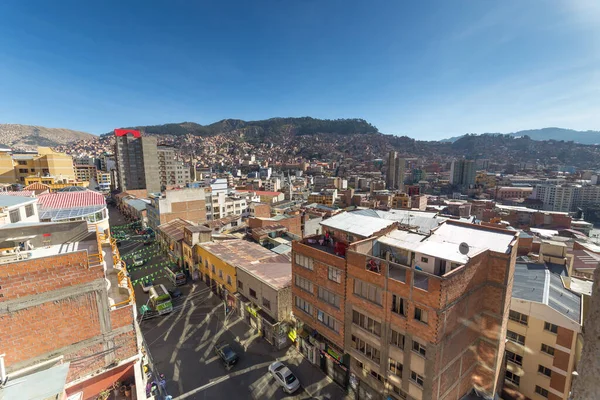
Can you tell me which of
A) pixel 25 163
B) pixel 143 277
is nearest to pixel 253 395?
pixel 143 277

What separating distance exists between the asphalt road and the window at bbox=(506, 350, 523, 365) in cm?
1287

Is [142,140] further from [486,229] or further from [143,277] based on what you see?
[486,229]

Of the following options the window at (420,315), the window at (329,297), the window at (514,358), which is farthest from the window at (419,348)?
the window at (514,358)

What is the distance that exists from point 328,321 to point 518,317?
13.7 m

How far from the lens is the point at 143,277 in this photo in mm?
36938

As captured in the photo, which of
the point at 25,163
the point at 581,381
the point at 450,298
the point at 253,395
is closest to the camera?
the point at 581,381

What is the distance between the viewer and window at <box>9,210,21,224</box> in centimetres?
1690

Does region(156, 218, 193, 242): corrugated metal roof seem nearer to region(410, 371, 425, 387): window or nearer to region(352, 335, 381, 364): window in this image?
region(352, 335, 381, 364): window

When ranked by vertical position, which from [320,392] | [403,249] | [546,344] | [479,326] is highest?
[403,249]

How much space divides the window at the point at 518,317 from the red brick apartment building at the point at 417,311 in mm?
2661

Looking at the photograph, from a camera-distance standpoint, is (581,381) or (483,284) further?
(483,284)

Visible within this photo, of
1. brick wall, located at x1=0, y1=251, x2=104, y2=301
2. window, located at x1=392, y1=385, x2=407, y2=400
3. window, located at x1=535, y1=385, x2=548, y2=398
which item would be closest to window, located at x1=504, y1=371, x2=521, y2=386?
window, located at x1=535, y1=385, x2=548, y2=398

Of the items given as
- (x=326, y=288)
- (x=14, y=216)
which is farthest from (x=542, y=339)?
(x=14, y=216)

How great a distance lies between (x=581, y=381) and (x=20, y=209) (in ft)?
87.1
